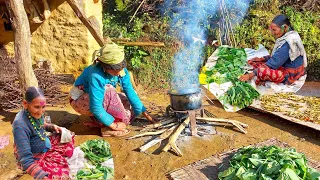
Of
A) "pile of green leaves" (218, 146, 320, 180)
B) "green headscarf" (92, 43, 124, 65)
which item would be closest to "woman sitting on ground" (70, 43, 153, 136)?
"green headscarf" (92, 43, 124, 65)

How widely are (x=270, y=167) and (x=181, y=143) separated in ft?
4.46

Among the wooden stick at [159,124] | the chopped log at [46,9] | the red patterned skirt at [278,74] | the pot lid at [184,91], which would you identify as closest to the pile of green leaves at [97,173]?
the wooden stick at [159,124]

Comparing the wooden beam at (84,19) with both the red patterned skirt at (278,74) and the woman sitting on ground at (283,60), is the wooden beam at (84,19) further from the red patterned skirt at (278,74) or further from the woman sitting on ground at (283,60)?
the red patterned skirt at (278,74)

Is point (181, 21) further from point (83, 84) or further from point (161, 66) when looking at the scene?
point (83, 84)

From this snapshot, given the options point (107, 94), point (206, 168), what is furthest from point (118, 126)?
point (206, 168)

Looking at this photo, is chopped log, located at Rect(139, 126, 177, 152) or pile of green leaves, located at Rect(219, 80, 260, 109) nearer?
chopped log, located at Rect(139, 126, 177, 152)

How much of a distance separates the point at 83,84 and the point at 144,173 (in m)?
1.54

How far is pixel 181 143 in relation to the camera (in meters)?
4.25

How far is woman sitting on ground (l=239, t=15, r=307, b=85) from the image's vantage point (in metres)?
5.36

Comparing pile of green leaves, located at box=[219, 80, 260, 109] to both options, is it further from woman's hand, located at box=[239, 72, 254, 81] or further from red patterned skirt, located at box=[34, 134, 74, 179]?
red patterned skirt, located at box=[34, 134, 74, 179]

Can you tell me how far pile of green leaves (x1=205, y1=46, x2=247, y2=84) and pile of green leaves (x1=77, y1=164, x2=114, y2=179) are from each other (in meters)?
2.58

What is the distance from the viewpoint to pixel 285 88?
555cm

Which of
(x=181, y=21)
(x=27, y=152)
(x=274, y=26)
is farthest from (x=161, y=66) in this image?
(x=27, y=152)

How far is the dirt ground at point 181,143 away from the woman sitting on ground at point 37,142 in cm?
73
